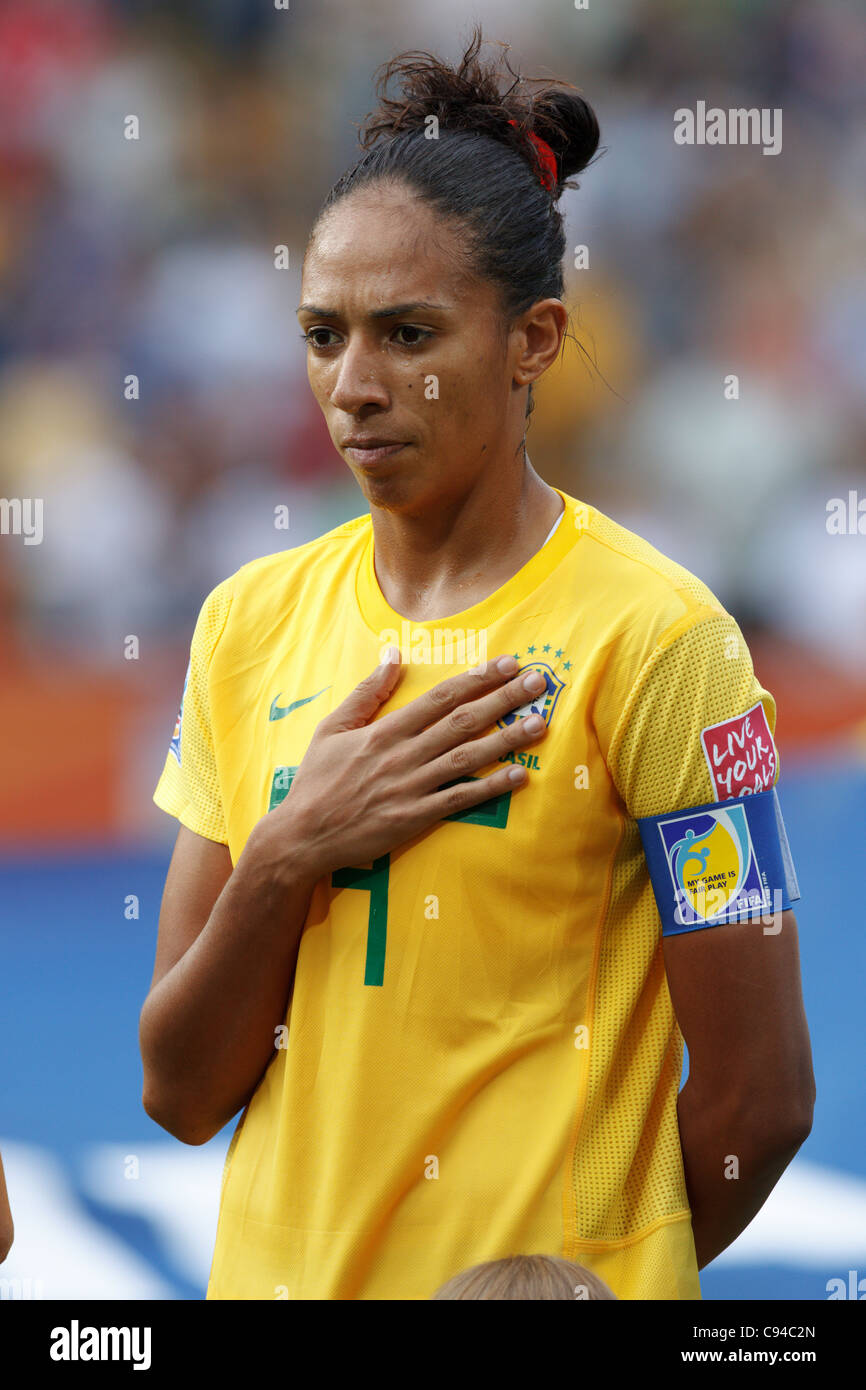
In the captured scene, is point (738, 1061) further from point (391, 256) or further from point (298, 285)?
point (298, 285)

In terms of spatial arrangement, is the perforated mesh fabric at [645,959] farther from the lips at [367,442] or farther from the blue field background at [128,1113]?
the blue field background at [128,1113]

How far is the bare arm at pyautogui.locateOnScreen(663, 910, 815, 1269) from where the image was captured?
1.18 m

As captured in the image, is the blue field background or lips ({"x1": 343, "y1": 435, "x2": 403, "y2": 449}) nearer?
lips ({"x1": 343, "y1": 435, "x2": 403, "y2": 449})

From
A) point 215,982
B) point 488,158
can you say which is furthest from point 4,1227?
point 488,158

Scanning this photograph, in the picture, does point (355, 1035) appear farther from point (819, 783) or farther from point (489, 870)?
point (819, 783)

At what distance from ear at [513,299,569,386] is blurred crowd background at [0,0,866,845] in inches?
144

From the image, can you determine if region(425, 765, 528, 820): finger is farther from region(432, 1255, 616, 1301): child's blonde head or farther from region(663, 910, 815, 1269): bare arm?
region(432, 1255, 616, 1301): child's blonde head

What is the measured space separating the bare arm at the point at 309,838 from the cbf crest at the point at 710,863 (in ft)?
0.45

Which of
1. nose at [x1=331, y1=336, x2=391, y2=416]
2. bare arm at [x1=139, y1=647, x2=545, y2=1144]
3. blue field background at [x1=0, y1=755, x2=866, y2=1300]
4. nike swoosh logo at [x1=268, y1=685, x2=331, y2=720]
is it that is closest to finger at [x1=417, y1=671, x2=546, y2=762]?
bare arm at [x1=139, y1=647, x2=545, y2=1144]

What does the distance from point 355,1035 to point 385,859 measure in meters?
0.14

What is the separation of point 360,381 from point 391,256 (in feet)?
0.34

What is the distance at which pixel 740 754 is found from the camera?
1183 millimetres

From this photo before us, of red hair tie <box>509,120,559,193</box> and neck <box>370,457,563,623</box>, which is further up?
red hair tie <box>509,120,559,193</box>

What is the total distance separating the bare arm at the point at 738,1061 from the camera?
118cm
